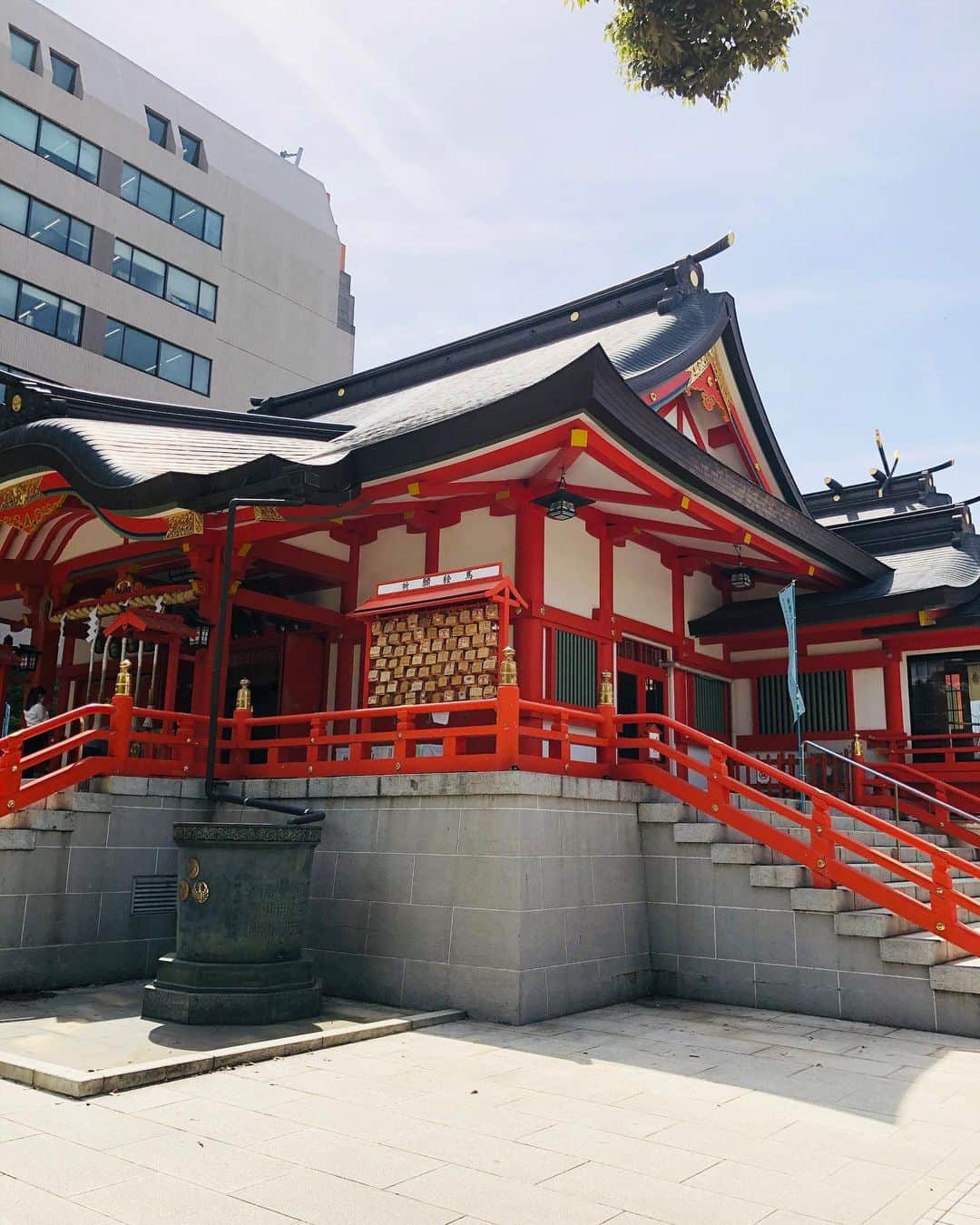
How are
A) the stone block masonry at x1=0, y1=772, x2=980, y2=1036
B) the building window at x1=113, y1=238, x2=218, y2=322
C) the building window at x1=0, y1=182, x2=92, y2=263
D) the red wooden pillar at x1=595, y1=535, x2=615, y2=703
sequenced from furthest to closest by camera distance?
the building window at x1=113, y1=238, x2=218, y2=322 < the building window at x1=0, y1=182, x2=92, y2=263 < the red wooden pillar at x1=595, y1=535, x2=615, y2=703 < the stone block masonry at x1=0, y1=772, x2=980, y2=1036

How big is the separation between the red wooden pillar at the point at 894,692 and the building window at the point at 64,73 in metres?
31.9

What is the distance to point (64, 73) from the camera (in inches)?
1328

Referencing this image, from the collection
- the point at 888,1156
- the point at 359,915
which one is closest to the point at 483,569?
the point at 359,915

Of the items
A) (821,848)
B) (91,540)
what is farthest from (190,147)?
(821,848)

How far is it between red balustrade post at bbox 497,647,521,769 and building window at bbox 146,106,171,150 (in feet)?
111

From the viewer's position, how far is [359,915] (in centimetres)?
1001

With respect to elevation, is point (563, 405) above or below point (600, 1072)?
above

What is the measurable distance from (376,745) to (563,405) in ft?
20.1

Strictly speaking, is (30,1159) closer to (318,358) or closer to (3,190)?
(3,190)

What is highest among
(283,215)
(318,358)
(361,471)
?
(283,215)

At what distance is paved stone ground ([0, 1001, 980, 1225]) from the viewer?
454 centimetres

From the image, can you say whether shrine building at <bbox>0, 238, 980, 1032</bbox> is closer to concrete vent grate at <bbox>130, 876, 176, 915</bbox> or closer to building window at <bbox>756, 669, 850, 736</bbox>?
building window at <bbox>756, 669, 850, 736</bbox>

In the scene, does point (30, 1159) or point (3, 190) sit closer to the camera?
point (30, 1159)

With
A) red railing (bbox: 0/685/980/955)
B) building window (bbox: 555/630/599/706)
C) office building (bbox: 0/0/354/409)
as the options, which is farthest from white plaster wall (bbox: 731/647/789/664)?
office building (bbox: 0/0/354/409)
